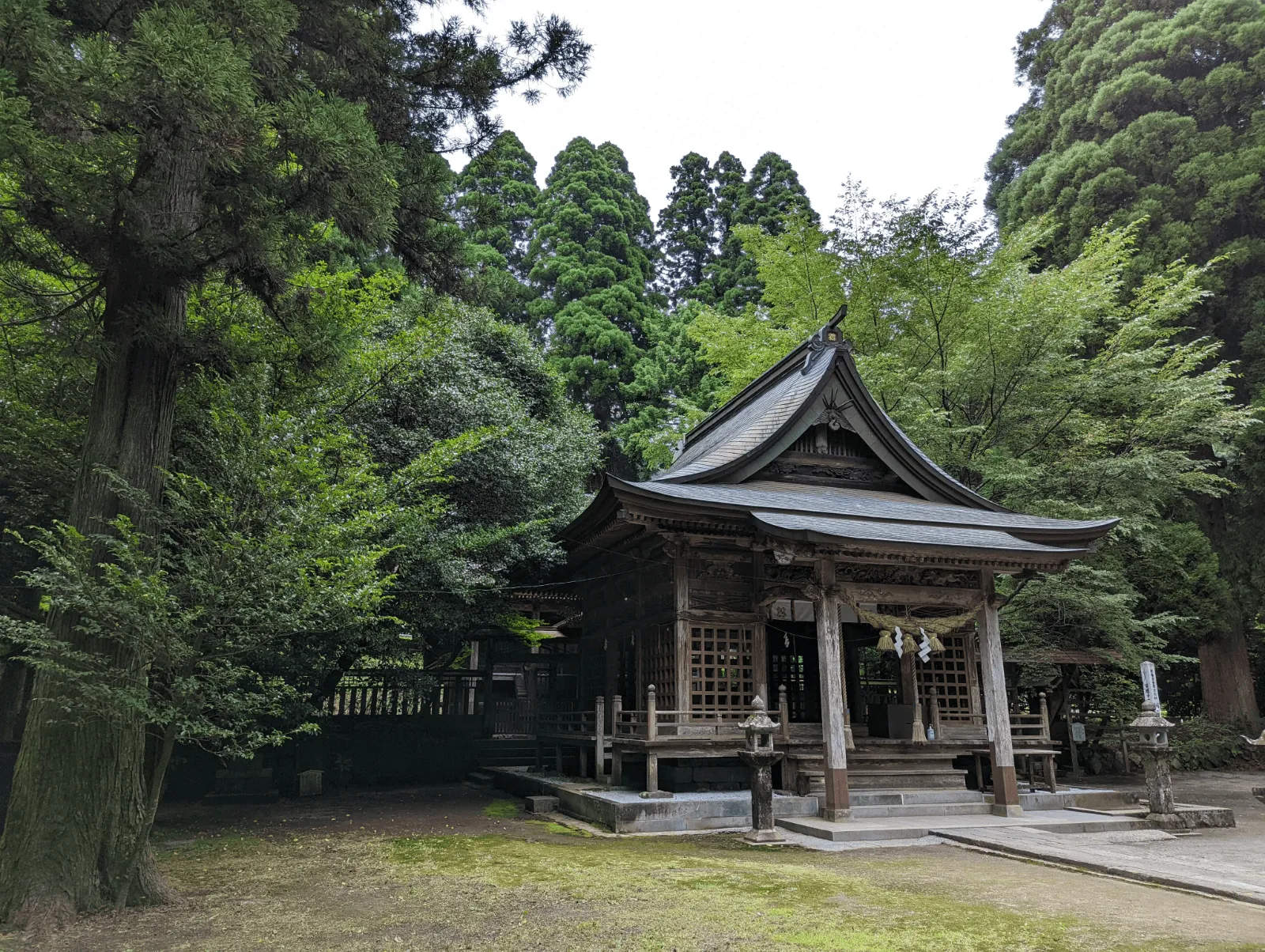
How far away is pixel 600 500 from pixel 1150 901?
7569 mm

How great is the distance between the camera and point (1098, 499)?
52.7ft

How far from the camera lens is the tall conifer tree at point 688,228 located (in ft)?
128

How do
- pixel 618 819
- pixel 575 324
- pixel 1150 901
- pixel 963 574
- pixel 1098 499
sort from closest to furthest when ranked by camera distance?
pixel 1150 901, pixel 618 819, pixel 963 574, pixel 1098 499, pixel 575 324

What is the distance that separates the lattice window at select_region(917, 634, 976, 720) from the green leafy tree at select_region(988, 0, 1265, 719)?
434 inches

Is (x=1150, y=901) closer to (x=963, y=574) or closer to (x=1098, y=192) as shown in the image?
(x=963, y=574)

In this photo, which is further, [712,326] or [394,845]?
[712,326]

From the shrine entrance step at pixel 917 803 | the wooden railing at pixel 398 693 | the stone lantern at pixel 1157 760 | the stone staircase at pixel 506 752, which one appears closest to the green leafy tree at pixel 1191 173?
the stone lantern at pixel 1157 760

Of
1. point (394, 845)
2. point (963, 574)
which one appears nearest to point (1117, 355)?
point (963, 574)

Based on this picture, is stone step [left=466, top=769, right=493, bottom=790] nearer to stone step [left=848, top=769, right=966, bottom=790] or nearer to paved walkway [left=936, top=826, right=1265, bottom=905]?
stone step [left=848, top=769, right=966, bottom=790]

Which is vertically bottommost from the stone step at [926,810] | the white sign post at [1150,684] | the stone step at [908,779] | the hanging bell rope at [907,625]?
the stone step at [926,810]

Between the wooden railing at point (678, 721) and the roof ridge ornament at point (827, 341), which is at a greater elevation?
the roof ridge ornament at point (827, 341)

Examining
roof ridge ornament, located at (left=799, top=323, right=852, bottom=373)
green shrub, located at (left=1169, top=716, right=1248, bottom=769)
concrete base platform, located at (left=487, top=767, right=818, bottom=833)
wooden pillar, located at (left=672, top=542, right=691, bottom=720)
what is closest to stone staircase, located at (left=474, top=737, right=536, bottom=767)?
concrete base platform, located at (left=487, top=767, right=818, bottom=833)

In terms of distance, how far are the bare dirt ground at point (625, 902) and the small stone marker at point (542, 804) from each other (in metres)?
2.06

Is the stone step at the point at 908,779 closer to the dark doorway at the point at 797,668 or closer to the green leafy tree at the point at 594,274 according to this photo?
the dark doorway at the point at 797,668
